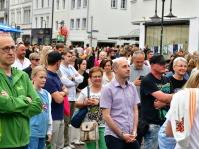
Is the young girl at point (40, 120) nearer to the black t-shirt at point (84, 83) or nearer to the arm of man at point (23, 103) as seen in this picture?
the arm of man at point (23, 103)

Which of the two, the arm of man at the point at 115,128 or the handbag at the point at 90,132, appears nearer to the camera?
the arm of man at the point at 115,128

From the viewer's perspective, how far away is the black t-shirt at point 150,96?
7.17 metres

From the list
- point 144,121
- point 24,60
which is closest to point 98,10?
point 24,60

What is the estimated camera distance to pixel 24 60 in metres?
10.7

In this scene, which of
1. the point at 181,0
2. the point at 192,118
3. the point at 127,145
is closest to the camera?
the point at 192,118

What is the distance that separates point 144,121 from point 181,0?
24.8 m

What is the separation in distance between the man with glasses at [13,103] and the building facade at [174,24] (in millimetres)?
25555

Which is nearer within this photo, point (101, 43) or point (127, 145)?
point (127, 145)

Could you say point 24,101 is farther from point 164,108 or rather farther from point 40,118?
point 164,108

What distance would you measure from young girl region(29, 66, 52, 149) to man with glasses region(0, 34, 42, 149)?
1598 millimetres

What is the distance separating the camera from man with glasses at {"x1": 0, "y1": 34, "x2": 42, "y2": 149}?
15.5 ft

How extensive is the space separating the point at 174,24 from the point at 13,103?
28.5 meters

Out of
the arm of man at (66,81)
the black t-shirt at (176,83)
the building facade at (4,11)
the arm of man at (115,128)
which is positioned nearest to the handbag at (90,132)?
the arm of man at (115,128)

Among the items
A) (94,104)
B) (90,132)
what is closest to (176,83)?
(94,104)
